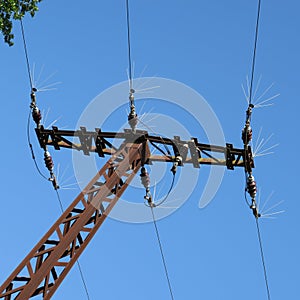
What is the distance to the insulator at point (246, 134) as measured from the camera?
19703 mm

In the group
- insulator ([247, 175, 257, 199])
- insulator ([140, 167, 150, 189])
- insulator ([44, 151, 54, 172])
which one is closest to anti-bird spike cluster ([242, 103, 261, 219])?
insulator ([247, 175, 257, 199])

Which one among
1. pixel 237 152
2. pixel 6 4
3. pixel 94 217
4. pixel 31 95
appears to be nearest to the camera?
pixel 94 217

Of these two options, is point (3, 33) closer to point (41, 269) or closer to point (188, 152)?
point (188, 152)

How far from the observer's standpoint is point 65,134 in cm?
2062

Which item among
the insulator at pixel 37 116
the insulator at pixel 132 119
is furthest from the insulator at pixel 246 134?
the insulator at pixel 37 116

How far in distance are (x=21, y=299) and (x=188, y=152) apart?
5.39 metres

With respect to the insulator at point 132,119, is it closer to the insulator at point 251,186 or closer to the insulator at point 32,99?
the insulator at point 32,99

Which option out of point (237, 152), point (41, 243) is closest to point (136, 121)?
point (237, 152)

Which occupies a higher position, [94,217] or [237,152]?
[237,152]

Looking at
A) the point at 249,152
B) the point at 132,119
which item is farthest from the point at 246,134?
the point at 132,119

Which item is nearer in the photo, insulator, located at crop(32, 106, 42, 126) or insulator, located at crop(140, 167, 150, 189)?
insulator, located at crop(140, 167, 150, 189)

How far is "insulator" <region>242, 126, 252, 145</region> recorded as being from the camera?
19.7 metres

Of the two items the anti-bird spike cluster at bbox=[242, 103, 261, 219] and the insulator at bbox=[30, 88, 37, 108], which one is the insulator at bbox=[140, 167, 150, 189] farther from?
the insulator at bbox=[30, 88, 37, 108]

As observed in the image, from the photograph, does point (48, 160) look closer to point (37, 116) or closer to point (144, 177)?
point (37, 116)
